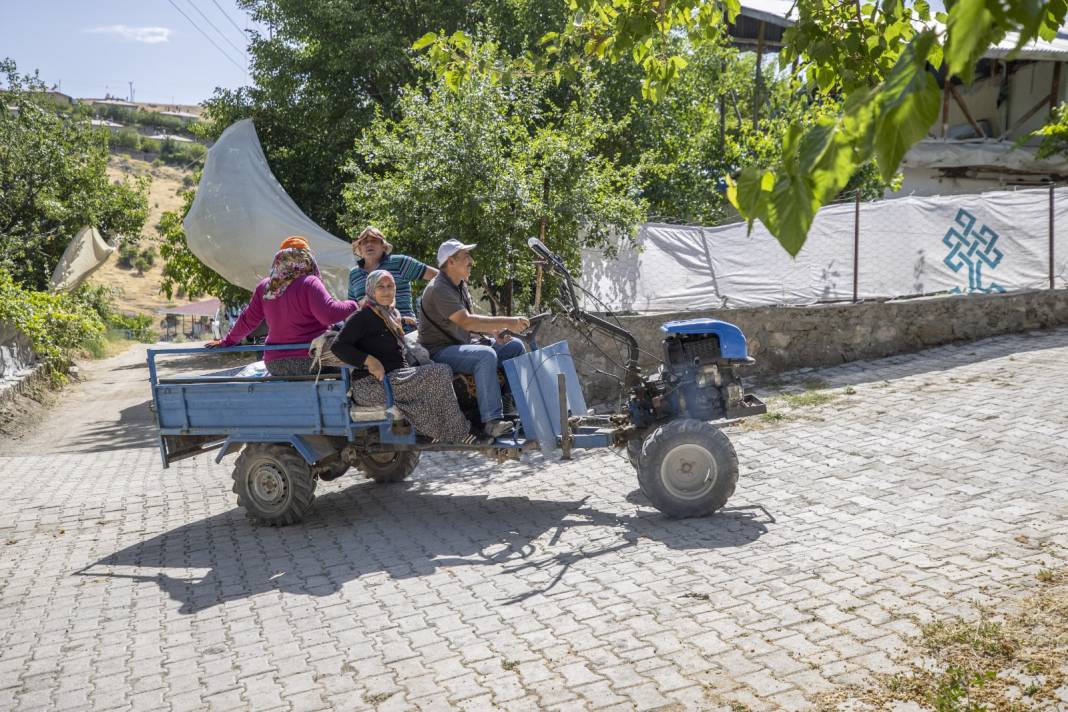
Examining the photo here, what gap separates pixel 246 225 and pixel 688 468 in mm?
10042

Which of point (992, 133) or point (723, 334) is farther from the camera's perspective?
point (992, 133)

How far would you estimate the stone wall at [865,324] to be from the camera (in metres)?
11.6

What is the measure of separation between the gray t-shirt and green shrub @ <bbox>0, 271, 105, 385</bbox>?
10.5 metres

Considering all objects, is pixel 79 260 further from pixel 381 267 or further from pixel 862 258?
pixel 862 258

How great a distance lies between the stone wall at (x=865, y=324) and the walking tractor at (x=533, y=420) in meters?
4.48

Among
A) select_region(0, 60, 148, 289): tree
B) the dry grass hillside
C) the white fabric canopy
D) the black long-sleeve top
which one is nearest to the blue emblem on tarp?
the black long-sleeve top

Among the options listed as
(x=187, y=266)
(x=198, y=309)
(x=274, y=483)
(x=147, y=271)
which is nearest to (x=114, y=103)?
(x=147, y=271)

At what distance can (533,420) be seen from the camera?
655 cm

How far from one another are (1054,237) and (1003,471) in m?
6.70

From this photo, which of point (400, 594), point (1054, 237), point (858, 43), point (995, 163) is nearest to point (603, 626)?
point (400, 594)

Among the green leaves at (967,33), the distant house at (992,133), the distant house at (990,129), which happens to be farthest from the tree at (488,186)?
the distant house at (992,133)

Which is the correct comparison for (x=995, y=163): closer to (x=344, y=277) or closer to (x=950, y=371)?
(x=950, y=371)

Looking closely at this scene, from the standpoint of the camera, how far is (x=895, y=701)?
12.3ft

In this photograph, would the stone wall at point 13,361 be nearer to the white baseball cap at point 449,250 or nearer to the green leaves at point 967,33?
the white baseball cap at point 449,250
